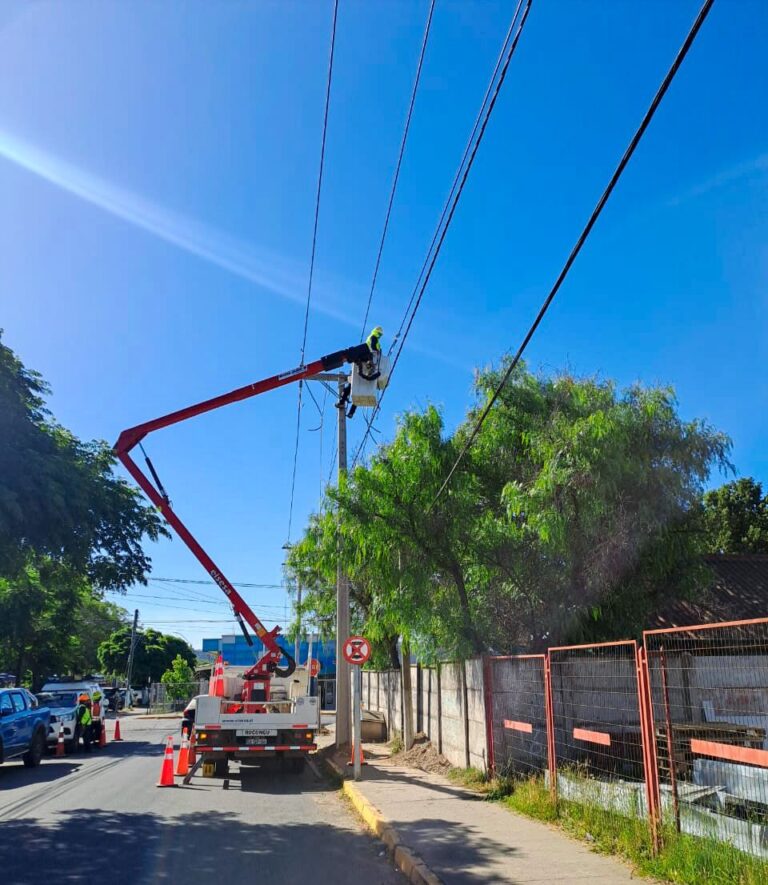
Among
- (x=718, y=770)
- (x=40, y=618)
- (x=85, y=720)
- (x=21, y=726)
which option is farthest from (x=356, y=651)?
(x=40, y=618)

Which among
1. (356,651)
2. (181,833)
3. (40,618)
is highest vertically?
(40,618)

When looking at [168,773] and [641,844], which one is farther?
[168,773]

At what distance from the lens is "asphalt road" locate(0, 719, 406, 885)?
297 inches

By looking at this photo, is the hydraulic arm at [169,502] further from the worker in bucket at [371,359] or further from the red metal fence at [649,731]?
the red metal fence at [649,731]

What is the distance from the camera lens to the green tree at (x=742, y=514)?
29.0 metres

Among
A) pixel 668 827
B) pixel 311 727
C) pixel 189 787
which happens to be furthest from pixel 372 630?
pixel 668 827

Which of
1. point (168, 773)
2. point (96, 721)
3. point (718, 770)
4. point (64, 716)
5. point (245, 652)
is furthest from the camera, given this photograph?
point (245, 652)

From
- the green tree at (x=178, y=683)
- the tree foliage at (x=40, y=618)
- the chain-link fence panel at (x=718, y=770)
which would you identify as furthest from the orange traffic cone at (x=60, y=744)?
the green tree at (x=178, y=683)

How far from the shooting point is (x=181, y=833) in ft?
→ 31.1

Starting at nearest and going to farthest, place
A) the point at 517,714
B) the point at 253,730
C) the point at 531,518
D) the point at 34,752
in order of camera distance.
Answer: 1. the point at 517,714
2. the point at 531,518
3. the point at 253,730
4. the point at 34,752

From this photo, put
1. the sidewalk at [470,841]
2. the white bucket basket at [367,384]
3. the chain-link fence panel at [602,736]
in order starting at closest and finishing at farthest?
the sidewalk at [470,841] → the chain-link fence panel at [602,736] → the white bucket basket at [367,384]

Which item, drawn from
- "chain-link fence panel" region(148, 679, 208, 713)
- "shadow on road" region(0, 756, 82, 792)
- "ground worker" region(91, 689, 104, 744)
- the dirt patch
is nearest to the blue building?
"chain-link fence panel" region(148, 679, 208, 713)

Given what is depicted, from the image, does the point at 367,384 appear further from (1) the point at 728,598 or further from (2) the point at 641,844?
(1) the point at 728,598

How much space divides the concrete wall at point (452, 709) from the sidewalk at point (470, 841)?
1.12 metres
